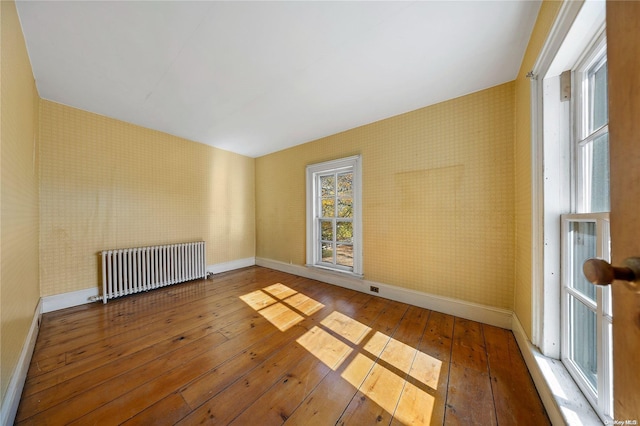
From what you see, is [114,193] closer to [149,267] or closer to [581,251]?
[149,267]

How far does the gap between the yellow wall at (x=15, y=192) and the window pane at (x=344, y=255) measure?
3.16 meters

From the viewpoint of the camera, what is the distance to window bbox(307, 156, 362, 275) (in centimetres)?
318

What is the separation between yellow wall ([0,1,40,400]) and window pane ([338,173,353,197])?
10.4ft

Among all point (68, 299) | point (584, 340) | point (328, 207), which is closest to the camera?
point (584, 340)

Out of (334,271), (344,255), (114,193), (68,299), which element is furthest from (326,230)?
(68,299)

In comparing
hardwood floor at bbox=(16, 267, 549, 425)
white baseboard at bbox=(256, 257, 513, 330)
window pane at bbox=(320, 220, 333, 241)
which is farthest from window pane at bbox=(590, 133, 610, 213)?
window pane at bbox=(320, 220, 333, 241)

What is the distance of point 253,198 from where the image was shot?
4793 mm

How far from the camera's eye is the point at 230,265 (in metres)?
4.30

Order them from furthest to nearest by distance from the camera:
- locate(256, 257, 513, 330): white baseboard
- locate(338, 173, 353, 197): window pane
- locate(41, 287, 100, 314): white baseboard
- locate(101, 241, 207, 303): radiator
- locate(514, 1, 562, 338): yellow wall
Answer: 1. locate(338, 173, 353, 197): window pane
2. locate(101, 241, 207, 303): radiator
3. locate(41, 287, 100, 314): white baseboard
4. locate(256, 257, 513, 330): white baseboard
5. locate(514, 1, 562, 338): yellow wall

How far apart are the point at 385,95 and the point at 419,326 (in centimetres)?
246

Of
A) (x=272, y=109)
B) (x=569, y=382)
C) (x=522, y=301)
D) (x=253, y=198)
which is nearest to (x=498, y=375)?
(x=569, y=382)

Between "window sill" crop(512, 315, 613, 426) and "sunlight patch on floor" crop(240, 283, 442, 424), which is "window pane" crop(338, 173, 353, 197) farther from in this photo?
"window sill" crop(512, 315, 613, 426)

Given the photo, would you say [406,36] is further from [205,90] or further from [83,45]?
[83,45]

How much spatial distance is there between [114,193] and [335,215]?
321 cm
